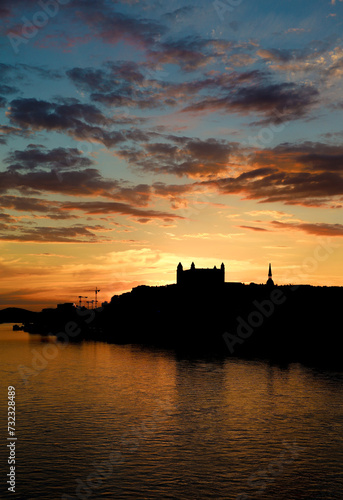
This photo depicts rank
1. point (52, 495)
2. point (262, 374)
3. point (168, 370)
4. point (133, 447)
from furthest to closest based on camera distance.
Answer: point (168, 370) < point (262, 374) < point (133, 447) < point (52, 495)

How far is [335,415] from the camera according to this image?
1901 inches

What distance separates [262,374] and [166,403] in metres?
28.9

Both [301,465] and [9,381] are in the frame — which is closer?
[301,465]

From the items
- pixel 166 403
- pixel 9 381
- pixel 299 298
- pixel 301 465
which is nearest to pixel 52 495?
pixel 301 465

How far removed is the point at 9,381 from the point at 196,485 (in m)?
47.8

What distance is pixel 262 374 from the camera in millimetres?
79500

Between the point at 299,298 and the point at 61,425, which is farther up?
the point at 299,298

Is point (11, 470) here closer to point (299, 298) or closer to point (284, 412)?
point (284, 412)

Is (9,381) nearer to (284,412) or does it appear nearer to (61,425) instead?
(61,425)

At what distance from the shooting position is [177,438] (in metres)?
39.4

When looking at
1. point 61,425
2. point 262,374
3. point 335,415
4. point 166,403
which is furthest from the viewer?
point 262,374

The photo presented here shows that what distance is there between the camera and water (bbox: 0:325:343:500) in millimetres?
28938

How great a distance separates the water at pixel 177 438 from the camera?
94.9 feet

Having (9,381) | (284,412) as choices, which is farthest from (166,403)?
(9,381)
